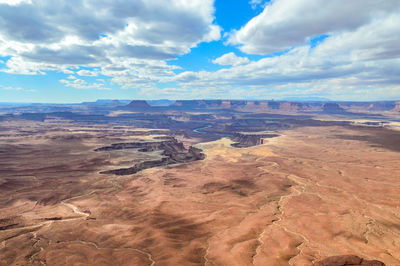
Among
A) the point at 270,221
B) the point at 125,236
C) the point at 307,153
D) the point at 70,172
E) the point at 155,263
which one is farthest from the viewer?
the point at 307,153

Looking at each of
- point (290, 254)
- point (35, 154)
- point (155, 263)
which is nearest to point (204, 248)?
point (155, 263)

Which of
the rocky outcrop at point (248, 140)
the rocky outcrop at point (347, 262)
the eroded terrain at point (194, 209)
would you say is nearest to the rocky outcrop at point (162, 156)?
the eroded terrain at point (194, 209)

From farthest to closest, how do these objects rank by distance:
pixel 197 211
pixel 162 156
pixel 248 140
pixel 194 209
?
pixel 248 140, pixel 162 156, pixel 194 209, pixel 197 211

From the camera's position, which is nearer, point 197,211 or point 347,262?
point 347,262

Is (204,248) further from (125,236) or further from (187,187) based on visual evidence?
(187,187)

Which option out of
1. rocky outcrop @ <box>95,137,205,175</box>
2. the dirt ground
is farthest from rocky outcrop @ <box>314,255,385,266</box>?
rocky outcrop @ <box>95,137,205,175</box>

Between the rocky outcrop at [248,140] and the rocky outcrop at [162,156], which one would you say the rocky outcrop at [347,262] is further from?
the rocky outcrop at [248,140]

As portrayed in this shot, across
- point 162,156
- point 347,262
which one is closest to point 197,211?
point 347,262

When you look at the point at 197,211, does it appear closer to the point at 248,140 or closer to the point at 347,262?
the point at 347,262

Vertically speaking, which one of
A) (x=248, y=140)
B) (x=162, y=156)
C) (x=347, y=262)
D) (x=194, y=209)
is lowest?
(x=248, y=140)
